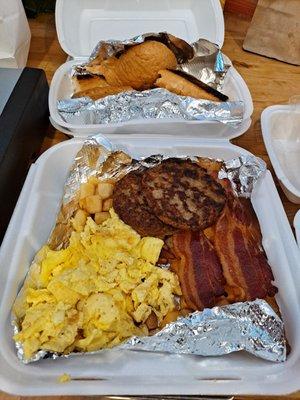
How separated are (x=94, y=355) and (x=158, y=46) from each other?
908mm

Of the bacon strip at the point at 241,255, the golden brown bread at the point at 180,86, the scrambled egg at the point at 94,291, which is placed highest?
the golden brown bread at the point at 180,86

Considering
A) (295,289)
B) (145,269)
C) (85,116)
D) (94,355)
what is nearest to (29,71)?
(85,116)

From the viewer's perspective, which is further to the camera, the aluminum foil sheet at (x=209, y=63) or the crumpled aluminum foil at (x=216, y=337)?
the aluminum foil sheet at (x=209, y=63)

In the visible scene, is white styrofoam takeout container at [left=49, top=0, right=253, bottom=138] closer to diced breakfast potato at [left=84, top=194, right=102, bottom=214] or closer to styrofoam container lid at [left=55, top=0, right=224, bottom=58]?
styrofoam container lid at [left=55, top=0, right=224, bottom=58]

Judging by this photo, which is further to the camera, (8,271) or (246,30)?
(246,30)

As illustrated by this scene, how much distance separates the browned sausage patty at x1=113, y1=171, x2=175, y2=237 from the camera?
2.85 feet

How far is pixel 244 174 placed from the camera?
0.98 meters

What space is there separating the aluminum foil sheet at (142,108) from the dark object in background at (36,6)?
26.4 inches

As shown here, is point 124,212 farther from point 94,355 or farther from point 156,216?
point 94,355

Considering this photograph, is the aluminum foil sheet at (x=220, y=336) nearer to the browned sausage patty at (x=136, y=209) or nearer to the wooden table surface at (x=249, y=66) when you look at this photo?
the browned sausage patty at (x=136, y=209)

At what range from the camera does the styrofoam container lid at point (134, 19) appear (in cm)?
142

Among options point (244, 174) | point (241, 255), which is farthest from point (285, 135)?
point (241, 255)

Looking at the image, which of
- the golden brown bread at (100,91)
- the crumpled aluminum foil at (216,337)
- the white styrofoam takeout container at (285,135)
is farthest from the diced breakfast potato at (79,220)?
the white styrofoam takeout container at (285,135)

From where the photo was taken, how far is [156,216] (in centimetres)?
87
